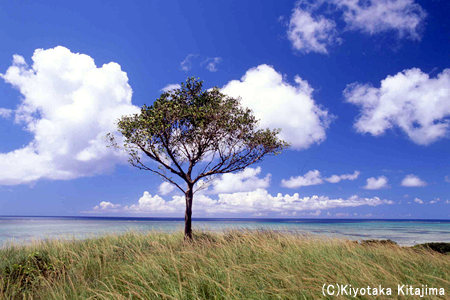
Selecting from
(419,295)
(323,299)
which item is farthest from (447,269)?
(323,299)

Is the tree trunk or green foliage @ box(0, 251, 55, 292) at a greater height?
the tree trunk

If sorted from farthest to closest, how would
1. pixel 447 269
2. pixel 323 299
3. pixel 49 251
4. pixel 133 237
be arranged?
pixel 133 237, pixel 49 251, pixel 447 269, pixel 323 299

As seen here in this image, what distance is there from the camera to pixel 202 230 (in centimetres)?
2147

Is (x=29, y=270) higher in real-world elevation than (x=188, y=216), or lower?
lower

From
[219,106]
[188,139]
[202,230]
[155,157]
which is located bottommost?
[202,230]

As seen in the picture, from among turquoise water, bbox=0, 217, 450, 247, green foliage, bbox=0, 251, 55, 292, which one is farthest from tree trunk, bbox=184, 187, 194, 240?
green foliage, bbox=0, 251, 55, 292

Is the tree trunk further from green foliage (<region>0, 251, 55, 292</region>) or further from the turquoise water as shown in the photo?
green foliage (<region>0, 251, 55, 292</region>)

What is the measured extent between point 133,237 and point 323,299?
49.9 feet

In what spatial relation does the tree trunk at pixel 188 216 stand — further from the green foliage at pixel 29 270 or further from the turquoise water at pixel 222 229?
the green foliage at pixel 29 270

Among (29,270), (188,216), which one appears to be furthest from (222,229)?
(29,270)

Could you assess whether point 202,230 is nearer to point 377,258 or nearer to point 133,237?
point 133,237

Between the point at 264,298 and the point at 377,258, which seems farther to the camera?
the point at 377,258

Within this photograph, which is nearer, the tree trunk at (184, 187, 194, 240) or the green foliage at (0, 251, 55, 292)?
the green foliage at (0, 251, 55, 292)

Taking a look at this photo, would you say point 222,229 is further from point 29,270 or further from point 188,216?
point 29,270
